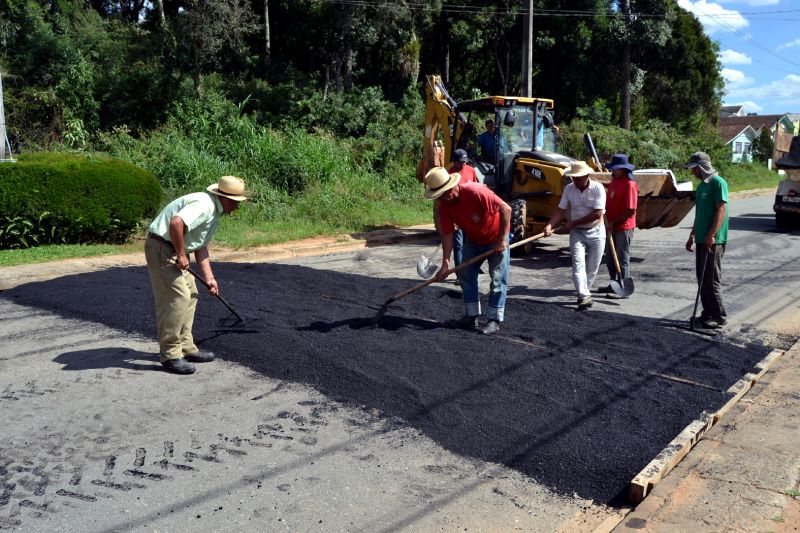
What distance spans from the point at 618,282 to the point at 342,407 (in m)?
4.83

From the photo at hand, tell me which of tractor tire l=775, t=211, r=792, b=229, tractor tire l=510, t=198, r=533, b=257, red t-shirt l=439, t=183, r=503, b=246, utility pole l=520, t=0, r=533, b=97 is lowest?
tractor tire l=775, t=211, r=792, b=229

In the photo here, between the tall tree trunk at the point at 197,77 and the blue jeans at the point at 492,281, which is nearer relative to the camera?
the blue jeans at the point at 492,281

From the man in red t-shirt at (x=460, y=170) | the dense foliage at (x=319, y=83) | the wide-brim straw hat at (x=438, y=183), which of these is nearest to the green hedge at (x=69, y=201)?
the dense foliage at (x=319, y=83)

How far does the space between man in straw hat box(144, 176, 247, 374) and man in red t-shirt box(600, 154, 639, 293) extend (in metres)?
4.85

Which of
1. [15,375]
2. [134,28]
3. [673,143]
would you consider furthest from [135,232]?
[673,143]

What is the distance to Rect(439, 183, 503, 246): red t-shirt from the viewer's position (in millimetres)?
6242

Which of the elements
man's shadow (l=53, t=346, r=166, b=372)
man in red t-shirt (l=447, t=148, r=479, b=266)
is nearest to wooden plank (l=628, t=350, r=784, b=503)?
man's shadow (l=53, t=346, r=166, b=372)

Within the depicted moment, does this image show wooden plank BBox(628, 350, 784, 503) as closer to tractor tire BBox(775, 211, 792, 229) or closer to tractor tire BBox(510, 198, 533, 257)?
tractor tire BBox(510, 198, 533, 257)

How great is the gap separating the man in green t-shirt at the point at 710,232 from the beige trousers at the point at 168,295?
15.7 feet

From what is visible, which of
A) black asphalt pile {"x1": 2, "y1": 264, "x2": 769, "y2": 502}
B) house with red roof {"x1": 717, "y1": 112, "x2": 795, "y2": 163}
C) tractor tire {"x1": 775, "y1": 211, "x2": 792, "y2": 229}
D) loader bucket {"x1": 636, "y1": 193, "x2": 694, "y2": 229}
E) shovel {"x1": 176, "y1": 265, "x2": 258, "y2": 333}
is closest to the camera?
black asphalt pile {"x1": 2, "y1": 264, "x2": 769, "y2": 502}

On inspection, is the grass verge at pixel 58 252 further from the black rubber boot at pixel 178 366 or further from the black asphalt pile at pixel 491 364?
the black rubber boot at pixel 178 366

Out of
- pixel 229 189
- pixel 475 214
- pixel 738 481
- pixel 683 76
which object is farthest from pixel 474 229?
pixel 683 76

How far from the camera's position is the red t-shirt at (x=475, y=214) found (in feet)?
20.5

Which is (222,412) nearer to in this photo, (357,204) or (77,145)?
(357,204)
